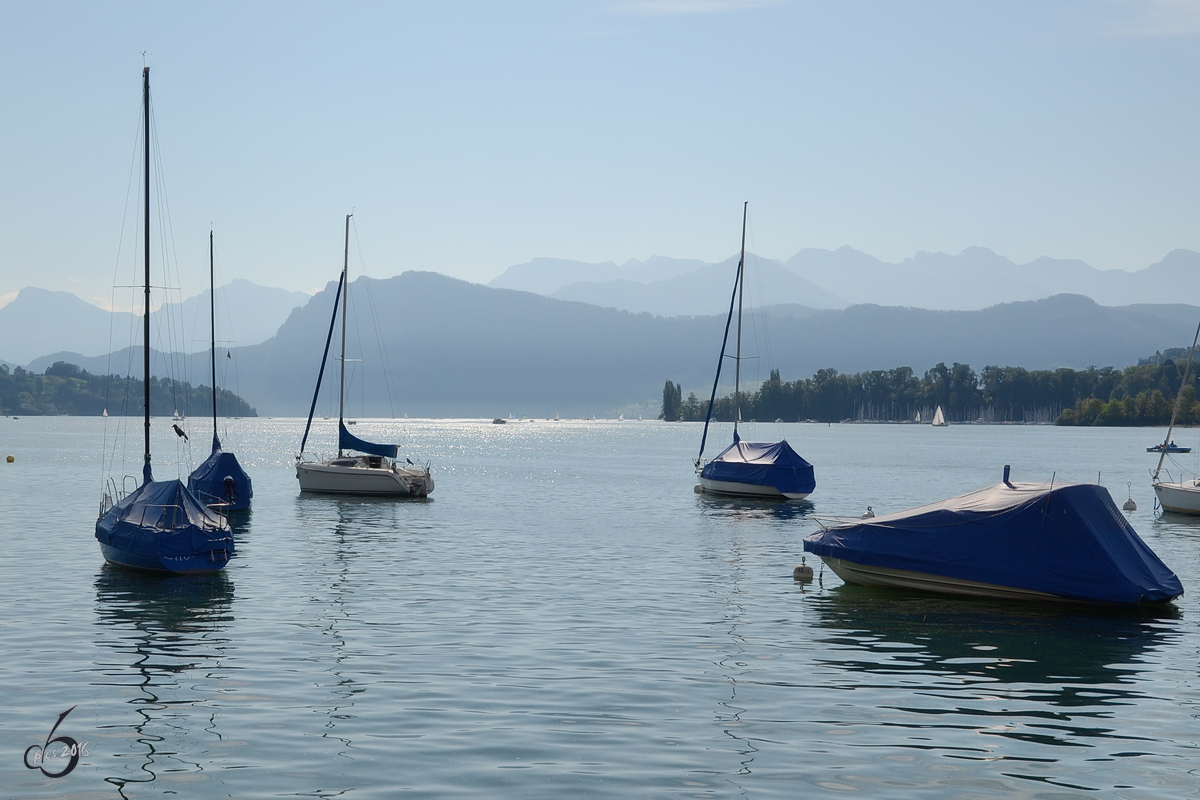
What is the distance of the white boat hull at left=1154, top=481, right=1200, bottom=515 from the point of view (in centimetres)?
5994

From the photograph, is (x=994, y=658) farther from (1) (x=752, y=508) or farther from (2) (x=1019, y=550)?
(1) (x=752, y=508)

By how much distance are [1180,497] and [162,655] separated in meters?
56.3

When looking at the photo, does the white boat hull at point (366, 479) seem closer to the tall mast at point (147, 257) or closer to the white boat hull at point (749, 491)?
the white boat hull at point (749, 491)

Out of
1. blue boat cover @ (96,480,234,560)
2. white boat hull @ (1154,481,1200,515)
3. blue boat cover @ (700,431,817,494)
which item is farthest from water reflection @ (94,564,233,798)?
white boat hull @ (1154,481,1200,515)

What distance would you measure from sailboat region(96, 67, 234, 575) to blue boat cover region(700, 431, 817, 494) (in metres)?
41.2

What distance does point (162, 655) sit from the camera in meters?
22.9

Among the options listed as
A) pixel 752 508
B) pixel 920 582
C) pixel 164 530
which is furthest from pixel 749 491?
pixel 164 530

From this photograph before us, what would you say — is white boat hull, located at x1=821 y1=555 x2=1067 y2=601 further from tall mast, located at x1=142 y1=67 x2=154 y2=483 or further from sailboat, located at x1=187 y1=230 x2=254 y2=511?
sailboat, located at x1=187 y1=230 x2=254 y2=511

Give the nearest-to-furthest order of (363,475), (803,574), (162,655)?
(162,655)
(803,574)
(363,475)

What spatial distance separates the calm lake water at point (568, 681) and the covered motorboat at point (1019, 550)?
2.47 ft

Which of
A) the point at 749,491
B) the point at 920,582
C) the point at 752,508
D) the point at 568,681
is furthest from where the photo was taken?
the point at 749,491

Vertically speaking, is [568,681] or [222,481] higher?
[222,481]

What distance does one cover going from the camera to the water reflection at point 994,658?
1856cm

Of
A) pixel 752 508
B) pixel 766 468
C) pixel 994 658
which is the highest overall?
pixel 766 468
